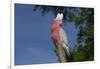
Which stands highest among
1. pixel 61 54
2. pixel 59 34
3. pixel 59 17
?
pixel 59 17

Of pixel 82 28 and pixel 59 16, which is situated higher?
pixel 59 16

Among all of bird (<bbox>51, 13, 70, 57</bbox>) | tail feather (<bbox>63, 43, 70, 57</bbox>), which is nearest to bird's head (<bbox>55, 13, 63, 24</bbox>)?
bird (<bbox>51, 13, 70, 57</bbox>)

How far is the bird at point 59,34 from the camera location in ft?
7.36

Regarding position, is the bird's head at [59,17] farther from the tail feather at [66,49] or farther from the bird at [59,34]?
the tail feather at [66,49]

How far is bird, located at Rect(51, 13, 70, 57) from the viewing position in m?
2.24

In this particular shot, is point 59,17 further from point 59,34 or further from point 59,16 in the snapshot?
point 59,34

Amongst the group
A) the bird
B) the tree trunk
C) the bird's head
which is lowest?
the tree trunk

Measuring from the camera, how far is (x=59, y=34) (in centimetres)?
227

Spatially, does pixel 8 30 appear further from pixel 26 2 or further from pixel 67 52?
pixel 67 52

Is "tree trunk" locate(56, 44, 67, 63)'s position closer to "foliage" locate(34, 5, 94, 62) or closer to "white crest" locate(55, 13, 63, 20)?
"foliage" locate(34, 5, 94, 62)

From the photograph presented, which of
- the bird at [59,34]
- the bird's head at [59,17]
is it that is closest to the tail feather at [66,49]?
the bird at [59,34]

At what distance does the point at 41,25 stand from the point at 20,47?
0.86 feet

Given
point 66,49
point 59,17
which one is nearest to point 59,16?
point 59,17
